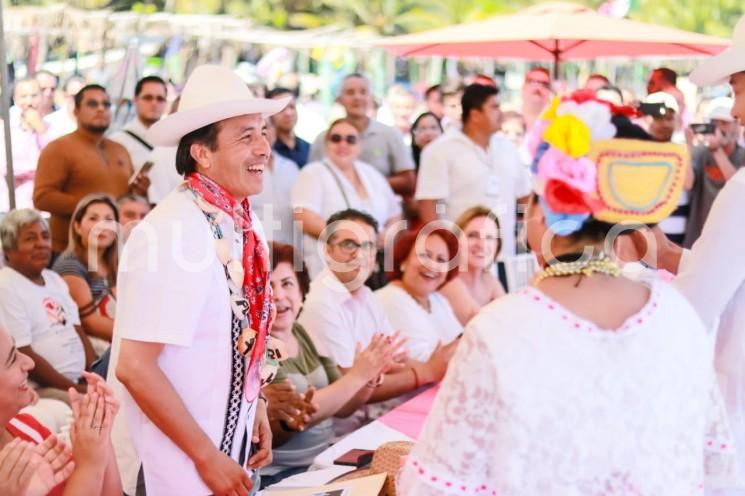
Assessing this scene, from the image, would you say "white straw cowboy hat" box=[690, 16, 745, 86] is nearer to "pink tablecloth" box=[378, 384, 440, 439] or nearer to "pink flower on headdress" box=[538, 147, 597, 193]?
"pink flower on headdress" box=[538, 147, 597, 193]

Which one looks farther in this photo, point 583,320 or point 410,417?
point 410,417

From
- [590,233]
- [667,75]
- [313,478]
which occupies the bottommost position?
[313,478]

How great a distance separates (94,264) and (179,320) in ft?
9.78

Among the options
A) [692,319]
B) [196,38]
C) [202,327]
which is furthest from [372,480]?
[196,38]

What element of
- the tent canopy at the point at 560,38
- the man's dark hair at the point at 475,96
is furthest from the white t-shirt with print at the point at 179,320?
the tent canopy at the point at 560,38

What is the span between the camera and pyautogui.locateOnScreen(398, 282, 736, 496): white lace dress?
1.55m

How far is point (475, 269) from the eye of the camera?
16.7 ft

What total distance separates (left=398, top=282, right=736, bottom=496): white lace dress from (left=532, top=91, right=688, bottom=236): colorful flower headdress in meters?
0.15

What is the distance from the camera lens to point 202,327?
213 centimetres

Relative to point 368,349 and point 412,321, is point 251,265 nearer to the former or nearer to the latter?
point 368,349

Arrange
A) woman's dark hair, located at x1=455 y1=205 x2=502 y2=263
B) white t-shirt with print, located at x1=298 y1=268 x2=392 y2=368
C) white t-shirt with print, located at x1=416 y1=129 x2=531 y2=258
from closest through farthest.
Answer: white t-shirt with print, located at x1=298 y1=268 x2=392 y2=368
woman's dark hair, located at x1=455 y1=205 x2=502 y2=263
white t-shirt with print, located at x1=416 y1=129 x2=531 y2=258

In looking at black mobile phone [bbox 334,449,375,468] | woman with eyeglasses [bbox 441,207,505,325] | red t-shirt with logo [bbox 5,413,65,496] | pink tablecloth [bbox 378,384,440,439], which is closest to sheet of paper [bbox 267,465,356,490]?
black mobile phone [bbox 334,449,375,468]

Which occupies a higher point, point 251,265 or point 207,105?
point 207,105

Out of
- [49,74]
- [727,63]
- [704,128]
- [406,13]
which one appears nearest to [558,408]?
[727,63]
